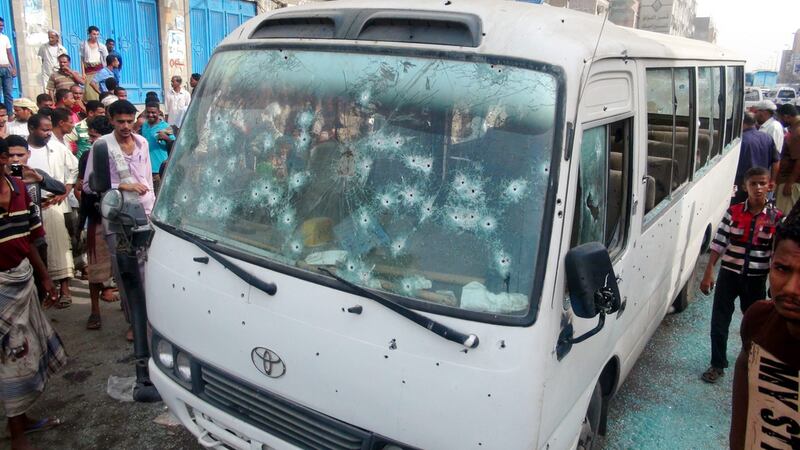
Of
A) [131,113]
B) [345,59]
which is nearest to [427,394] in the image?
[345,59]

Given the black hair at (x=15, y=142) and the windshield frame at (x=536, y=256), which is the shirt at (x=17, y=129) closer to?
the black hair at (x=15, y=142)

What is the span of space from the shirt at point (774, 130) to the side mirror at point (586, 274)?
7883mm

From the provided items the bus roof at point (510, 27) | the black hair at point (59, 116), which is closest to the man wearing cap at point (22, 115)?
the black hair at point (59, 116)

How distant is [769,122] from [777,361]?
27.5ft

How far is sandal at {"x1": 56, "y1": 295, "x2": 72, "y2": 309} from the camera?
5424mm

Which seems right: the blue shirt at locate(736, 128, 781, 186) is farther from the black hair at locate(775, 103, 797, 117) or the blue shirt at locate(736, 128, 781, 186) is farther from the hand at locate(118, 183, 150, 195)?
the hand at locate(118, 183, 150, 195)

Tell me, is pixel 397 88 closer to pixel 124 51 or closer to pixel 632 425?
pixel 632 425

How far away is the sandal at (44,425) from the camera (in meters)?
3.51

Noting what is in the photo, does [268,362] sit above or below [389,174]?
below

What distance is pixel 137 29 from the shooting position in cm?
1315

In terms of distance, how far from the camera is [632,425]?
3.85m

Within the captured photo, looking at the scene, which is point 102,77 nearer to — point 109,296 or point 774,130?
point 109,296

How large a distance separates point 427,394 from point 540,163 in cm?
91

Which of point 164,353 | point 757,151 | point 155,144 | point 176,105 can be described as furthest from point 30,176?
point 757,151
